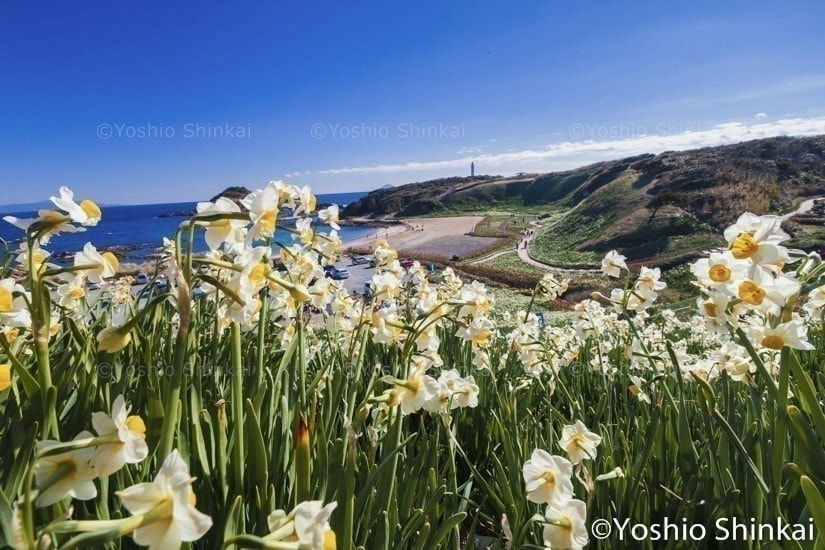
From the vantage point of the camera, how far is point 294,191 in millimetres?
1689

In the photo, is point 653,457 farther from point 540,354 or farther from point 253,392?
point 253,392

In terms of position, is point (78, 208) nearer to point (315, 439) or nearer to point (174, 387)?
point (174, 387)

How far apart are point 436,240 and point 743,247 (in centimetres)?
3770

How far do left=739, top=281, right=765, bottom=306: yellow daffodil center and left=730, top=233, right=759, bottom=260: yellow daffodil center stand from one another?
75mm

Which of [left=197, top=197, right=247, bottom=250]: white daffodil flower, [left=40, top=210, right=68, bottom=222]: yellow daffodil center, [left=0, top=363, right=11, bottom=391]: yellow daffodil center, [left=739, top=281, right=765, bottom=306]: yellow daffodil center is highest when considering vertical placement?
[left=40, top=210, right=68, bottom=222]: yellow daffodil center

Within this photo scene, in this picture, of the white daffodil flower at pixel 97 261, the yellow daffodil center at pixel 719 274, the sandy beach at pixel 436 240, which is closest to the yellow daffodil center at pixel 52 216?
the white daffodil flower at pixel 97 261

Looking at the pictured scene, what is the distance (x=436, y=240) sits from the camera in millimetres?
38781

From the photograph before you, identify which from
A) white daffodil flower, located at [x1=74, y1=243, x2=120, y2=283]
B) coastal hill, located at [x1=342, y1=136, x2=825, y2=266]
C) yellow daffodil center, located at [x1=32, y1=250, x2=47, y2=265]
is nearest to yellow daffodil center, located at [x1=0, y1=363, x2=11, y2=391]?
white daffodil flower, located at [x1=74, y1=243, x2=120, y2=283]

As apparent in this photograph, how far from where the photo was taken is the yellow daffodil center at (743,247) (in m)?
1.18

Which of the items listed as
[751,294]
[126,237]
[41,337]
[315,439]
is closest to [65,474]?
[41,337]

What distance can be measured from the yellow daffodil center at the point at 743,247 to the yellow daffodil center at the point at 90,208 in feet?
5.57

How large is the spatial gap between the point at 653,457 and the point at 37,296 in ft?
6.58

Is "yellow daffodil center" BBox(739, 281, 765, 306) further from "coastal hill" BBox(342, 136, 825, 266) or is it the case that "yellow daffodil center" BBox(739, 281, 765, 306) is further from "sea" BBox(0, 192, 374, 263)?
"coastal hill" BBox(342, 136, 825, 266)

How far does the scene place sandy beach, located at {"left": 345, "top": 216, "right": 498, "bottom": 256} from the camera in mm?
32969
